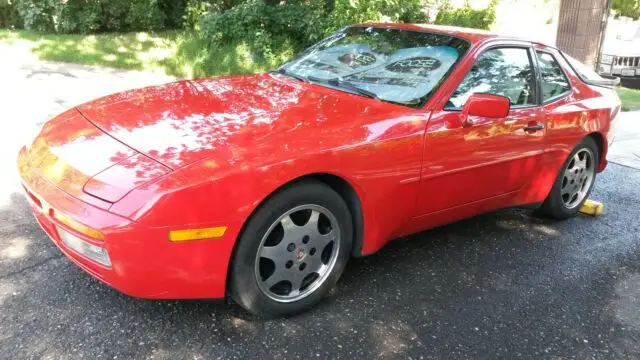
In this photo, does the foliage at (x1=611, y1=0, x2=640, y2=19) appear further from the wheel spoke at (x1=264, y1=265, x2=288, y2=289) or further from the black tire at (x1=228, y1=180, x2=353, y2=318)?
the wheel spoke at (x1=264, y1=265, x2=288, y2=289)

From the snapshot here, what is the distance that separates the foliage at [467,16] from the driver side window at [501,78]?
7819mm

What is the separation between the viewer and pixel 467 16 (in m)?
11.8

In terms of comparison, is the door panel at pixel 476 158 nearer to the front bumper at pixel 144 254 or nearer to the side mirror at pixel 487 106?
the side mirror at pixel 487 106

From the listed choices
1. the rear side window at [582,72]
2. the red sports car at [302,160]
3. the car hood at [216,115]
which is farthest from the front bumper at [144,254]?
the rear side window at [582,72]

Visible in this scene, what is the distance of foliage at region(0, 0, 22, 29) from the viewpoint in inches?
532

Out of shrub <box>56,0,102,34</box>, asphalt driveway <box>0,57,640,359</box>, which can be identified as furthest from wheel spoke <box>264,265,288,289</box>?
shrub <box>56,0,102,34</box>

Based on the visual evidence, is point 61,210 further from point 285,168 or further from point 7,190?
point 7,190

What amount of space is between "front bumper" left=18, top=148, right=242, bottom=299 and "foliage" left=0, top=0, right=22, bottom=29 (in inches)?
527

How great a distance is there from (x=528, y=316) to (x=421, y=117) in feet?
4.13

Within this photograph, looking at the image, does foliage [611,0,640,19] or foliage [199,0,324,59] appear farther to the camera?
foliage [611,0,640,19]

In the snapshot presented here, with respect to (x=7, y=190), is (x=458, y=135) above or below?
above

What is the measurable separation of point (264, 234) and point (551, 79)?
8.68 feet

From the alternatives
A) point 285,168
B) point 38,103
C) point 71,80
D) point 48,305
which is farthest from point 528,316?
point 71,80

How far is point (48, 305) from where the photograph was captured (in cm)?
273
